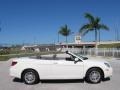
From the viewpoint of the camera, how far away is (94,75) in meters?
11.6

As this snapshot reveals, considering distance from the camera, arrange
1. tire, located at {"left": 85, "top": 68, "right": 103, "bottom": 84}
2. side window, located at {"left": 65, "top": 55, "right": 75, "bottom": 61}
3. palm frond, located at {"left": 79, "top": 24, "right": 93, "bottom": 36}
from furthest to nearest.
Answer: palm frond, located at {"left": 79, "top": 24, "right": 93, "bottom": 36} → side window, located at {"left": 65, "top": 55, "right": 75, "bottom": 61} → tire, located at {"left": 85, "top": 68, "right": 103, "bottom": 84}

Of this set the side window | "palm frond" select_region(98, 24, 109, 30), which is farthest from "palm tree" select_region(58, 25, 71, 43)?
the side window

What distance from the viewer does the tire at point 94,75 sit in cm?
1152

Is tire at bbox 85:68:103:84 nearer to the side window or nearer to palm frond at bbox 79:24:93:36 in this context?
the side window

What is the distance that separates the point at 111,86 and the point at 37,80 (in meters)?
3.17

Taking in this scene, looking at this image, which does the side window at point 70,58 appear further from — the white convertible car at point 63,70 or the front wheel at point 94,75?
the front wheel at point 94,75

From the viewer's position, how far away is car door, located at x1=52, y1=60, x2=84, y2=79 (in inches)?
454

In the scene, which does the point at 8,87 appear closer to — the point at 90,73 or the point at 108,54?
the point at 90,73

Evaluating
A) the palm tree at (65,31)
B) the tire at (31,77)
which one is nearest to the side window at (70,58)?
the tire at (31,77)

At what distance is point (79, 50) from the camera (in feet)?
185

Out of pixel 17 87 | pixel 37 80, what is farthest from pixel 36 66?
pixel 17 87

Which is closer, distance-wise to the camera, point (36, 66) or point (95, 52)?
point (36, 66)

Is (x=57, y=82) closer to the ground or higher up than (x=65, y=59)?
closer to the ground

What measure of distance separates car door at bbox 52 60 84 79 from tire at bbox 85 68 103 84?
0.31 m
